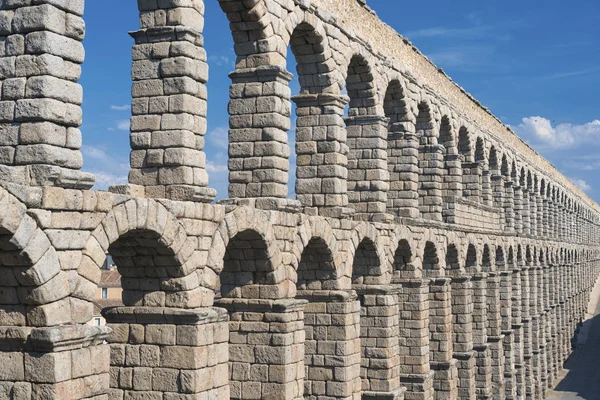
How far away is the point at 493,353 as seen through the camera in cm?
3362

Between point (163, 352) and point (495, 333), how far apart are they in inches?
883

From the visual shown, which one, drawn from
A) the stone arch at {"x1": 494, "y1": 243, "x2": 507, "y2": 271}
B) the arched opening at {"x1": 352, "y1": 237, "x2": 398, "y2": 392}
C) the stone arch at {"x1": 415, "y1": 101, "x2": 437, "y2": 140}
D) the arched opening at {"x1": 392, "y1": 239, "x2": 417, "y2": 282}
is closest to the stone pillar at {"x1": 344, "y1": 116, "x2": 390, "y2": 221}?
the arched opening at {"x1": 352, "y1": 237, "x2": 398, "y2": 392}

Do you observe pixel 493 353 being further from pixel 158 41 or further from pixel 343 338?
pixel 158 41

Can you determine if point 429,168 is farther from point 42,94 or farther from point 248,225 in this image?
point 42,94

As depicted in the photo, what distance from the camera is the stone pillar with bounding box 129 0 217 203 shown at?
1347cm

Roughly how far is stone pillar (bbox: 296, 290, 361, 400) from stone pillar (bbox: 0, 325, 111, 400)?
8.21 metres

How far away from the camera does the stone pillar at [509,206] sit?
38781mm

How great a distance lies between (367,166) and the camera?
22.0 m

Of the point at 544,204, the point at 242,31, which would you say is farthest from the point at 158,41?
the point at 544,204

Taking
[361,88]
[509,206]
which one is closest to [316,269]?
[361,88]

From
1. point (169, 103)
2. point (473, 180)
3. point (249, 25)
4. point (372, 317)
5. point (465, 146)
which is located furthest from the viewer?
point (473, 180)

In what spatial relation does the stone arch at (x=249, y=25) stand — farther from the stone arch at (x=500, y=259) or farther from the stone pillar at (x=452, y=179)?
the stone arch at (x=500, y=259)

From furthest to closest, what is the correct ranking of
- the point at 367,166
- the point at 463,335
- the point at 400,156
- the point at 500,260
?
the point at 500,260 → the point at 463,335 → the point at 400,156 → the point at 367,166

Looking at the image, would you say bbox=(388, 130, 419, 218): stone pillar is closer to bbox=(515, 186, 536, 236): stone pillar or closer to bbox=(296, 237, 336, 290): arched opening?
bbox=(296, 237, 336, 290): arched opening
